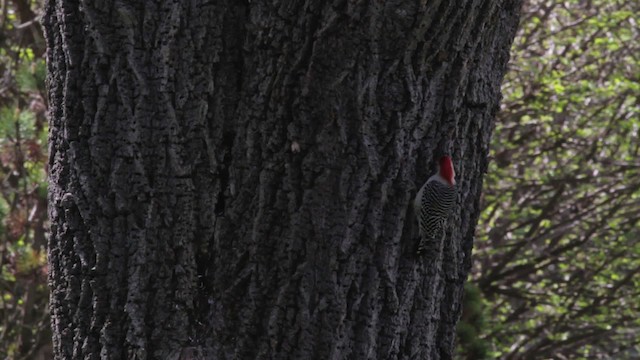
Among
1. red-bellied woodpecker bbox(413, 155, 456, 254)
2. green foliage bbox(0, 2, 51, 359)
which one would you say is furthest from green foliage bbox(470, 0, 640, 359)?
red-bellied woodpecker bbox(413, 155, 456, 254)

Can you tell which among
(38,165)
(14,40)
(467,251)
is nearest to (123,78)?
(467,251)

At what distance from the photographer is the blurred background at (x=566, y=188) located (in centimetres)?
564

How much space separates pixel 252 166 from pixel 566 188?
4701 mm

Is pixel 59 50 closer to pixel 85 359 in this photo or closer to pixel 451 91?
pixel 85 359

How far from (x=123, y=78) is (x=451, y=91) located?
660 mm

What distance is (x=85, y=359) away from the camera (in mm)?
1649

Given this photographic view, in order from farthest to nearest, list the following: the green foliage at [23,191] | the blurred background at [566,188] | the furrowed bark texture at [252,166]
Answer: the blurred background at [566,188] → the green foliage at [23,191] → the furrowed bark texture at [252,166]

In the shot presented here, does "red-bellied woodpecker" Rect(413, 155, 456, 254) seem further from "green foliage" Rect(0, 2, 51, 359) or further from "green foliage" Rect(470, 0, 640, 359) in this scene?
"green foliage" Rect(470, 0, 640, 359)

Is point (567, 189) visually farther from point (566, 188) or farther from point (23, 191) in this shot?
point (23, 191)

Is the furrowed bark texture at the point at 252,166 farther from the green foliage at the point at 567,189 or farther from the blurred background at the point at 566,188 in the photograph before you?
the green foliage at the point at 567,189

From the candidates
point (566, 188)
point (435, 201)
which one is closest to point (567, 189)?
point (566, 188)

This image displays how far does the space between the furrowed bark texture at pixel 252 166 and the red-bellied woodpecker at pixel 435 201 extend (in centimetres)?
2

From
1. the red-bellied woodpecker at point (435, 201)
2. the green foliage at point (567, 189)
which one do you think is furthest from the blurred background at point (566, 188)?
the red-bellied woodpecker at point (435, 201)

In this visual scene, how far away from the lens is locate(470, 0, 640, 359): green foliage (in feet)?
18.5
